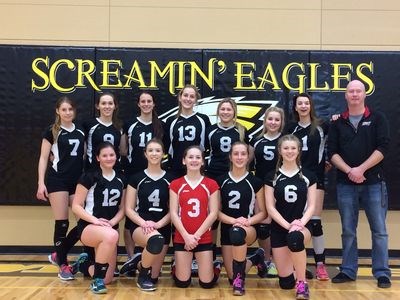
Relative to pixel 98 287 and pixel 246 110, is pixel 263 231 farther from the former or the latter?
pixel 246 110

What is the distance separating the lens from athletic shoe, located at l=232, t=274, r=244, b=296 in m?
3.64

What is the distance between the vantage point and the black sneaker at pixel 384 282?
3.92 m

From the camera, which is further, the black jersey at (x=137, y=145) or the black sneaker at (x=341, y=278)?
the black jersey at (x=137, y=145)

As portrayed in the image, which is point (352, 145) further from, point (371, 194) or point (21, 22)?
point (21, 22)

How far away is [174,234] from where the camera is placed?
3.98 metres

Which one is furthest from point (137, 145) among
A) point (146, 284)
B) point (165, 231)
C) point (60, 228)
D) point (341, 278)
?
point (341, 278)

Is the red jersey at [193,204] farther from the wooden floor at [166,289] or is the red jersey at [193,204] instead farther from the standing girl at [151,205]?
the wooden floor at [166,289]

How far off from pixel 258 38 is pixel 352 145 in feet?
6.59

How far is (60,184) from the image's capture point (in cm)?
425

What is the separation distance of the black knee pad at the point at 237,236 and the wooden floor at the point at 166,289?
1.32ft

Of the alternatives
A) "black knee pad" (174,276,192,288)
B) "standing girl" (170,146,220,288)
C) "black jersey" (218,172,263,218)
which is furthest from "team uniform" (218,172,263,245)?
"black knee pad" (174,276,192,288)

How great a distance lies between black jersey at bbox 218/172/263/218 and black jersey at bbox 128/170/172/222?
1.64 feet

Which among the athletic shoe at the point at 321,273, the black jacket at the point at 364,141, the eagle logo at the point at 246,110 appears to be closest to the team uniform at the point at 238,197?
the black jacket at the point at 364,141

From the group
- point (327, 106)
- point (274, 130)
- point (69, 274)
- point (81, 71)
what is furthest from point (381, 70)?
point (69, 274)
